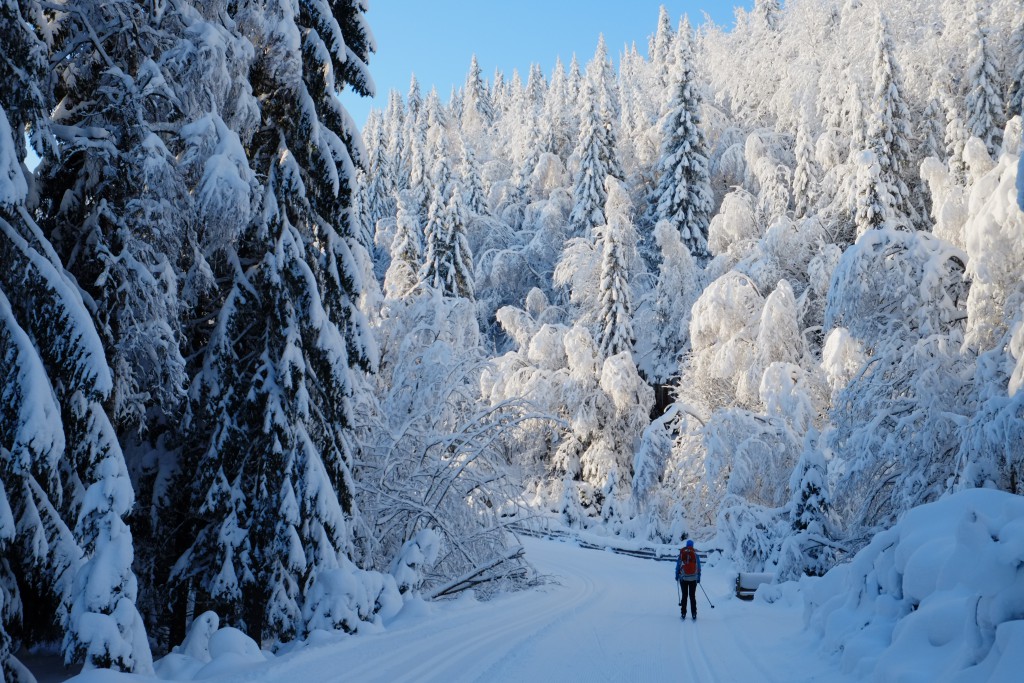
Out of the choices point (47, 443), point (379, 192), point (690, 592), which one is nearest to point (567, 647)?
point (690, 592)

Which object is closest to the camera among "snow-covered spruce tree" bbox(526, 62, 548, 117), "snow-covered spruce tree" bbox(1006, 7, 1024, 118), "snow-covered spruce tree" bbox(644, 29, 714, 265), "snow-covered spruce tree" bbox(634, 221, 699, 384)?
"snow-covered spruce tree" bbox(1006, 7, 1024, 118)

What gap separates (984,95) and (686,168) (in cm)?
1573

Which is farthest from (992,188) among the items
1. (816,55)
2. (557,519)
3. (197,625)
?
(816,55)

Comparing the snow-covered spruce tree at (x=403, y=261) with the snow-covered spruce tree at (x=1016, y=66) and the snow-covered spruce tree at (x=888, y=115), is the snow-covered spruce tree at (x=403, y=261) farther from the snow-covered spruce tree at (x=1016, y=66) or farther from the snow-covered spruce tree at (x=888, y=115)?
the snow-covered spruce tree at (x=1016, y=66)

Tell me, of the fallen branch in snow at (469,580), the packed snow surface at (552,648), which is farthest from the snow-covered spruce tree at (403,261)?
the packed snow surface at (552,648)

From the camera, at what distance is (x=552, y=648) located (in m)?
9.41

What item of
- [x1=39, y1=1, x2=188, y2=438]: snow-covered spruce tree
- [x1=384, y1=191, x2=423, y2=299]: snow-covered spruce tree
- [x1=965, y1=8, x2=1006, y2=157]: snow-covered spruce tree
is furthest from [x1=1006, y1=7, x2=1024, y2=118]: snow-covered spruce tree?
[x1=39, y1=1, x2=188, y2=438]: snow-covered spruce tree

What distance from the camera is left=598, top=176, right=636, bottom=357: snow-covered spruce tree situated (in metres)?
35.0

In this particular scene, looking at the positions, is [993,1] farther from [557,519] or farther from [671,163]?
[557,519]

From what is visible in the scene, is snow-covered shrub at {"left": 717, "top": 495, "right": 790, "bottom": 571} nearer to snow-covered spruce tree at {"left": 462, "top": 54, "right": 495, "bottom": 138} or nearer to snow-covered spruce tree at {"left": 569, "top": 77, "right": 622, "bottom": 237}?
snow-covered spruce tree at {"left": 569, "top": 77, "right": 622, "bottom": 237}

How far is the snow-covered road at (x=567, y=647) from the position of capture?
25.5ft

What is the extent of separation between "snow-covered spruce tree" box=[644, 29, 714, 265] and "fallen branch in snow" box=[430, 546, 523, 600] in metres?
28.4

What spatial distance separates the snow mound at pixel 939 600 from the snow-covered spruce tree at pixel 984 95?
23680 millimetres

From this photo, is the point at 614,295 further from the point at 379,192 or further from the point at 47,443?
the point at 379,192
